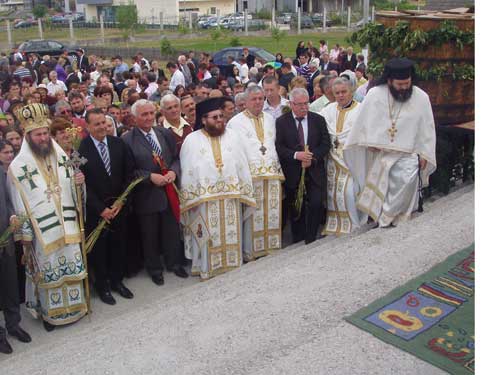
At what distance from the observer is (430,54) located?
7180 millimetres

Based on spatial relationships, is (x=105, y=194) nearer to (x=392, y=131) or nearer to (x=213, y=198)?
(x=213, y=198)

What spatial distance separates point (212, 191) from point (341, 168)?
159 cm

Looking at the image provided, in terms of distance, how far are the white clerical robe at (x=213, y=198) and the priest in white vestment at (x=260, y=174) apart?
25 cm

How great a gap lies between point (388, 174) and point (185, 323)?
9.71 ft

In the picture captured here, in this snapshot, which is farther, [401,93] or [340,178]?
[340,178]

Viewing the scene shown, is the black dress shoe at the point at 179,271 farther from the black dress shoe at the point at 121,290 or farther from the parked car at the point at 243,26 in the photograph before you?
the parked car at the point at 243,26

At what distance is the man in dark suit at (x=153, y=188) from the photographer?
6281 millimetres

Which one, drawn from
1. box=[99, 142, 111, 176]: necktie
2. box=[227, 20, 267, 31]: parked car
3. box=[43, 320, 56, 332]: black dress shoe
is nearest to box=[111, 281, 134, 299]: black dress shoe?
box=[43, 320, 56, 332]: black dress shoe

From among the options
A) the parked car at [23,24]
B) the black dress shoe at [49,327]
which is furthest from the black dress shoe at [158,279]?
the parked car at [23,24]

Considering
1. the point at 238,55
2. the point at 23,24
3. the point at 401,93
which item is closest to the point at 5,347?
the point at 401,93

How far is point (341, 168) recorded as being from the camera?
23.3 feet

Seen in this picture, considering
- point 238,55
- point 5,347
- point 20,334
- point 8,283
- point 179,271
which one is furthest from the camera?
point 238,55
